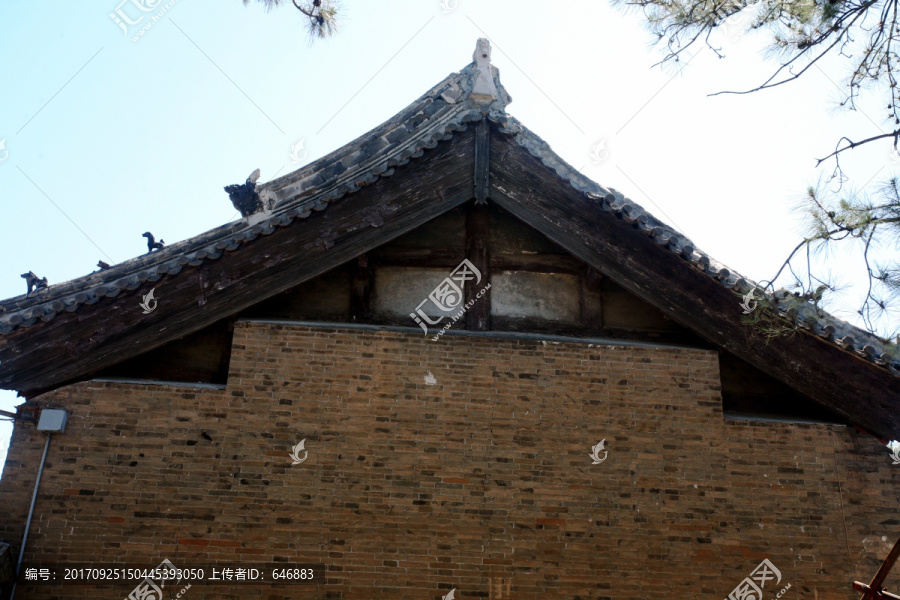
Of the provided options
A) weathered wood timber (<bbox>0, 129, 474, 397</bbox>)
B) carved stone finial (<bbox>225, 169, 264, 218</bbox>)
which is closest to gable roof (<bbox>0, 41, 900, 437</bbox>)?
weathered wood timber (<bbox>0, 129, 474, 397</bbox>)

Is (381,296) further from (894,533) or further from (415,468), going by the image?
(894,533)

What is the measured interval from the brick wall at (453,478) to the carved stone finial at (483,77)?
253 cm

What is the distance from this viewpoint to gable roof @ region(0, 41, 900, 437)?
20.0 ft

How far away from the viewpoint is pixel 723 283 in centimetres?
639

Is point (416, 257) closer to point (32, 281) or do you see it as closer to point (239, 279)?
point (239, 279)

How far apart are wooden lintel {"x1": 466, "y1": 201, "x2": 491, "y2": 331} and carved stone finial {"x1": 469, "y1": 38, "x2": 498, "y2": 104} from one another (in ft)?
3.68

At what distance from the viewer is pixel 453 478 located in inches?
239

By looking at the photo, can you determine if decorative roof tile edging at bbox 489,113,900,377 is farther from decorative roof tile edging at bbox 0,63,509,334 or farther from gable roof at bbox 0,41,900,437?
decorative roof tile edging at bbox 0,63,509,334

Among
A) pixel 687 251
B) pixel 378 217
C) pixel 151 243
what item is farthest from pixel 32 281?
pixel 687 251

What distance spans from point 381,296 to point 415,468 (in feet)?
5.62

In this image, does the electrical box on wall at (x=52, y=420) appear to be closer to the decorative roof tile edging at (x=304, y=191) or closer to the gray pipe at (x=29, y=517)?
the gray pipe at (x=29, y=517)

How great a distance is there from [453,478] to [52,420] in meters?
3.42

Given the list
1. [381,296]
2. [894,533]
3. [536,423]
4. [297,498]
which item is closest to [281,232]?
[381,296]

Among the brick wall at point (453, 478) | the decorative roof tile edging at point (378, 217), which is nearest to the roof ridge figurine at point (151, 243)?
the decorative roof tile edging at point (378, 217)
